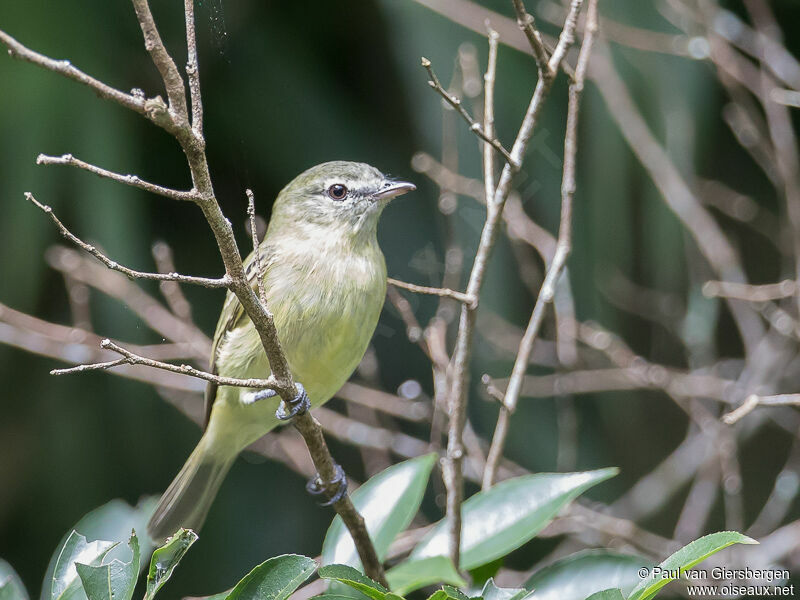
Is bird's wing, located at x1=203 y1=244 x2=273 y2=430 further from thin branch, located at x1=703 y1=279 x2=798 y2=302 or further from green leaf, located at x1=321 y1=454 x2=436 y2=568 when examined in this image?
thin branch, located at x1=703 y1=279 x2=798 y2=302

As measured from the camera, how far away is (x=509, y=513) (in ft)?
5.87

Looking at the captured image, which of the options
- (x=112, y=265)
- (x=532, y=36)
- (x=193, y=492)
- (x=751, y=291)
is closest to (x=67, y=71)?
(x=112, y=265)

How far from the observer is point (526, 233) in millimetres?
3127

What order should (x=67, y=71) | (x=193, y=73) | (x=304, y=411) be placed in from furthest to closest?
(x=304, y=411) → (x=193, y=73) → (x=67, y=71)

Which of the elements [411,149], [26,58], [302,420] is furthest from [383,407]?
[26,58]

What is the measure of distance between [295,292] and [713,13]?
86.8 inches

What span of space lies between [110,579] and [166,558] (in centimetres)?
8

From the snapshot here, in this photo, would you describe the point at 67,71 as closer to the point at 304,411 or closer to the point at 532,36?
the point at 304,411

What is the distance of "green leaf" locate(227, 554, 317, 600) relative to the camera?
1.17 m

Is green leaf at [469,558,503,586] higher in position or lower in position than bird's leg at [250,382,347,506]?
lower

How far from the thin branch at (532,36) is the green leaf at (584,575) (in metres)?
0.88

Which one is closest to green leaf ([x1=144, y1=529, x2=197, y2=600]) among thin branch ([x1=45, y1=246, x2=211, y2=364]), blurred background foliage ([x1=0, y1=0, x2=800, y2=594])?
blurred background foliage ([x1=0, y1=0, x2=800, y2=594])

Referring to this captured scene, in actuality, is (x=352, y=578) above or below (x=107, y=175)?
below

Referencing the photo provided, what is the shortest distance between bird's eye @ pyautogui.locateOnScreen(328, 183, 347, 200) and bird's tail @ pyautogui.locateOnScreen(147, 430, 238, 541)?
71 centimetres
